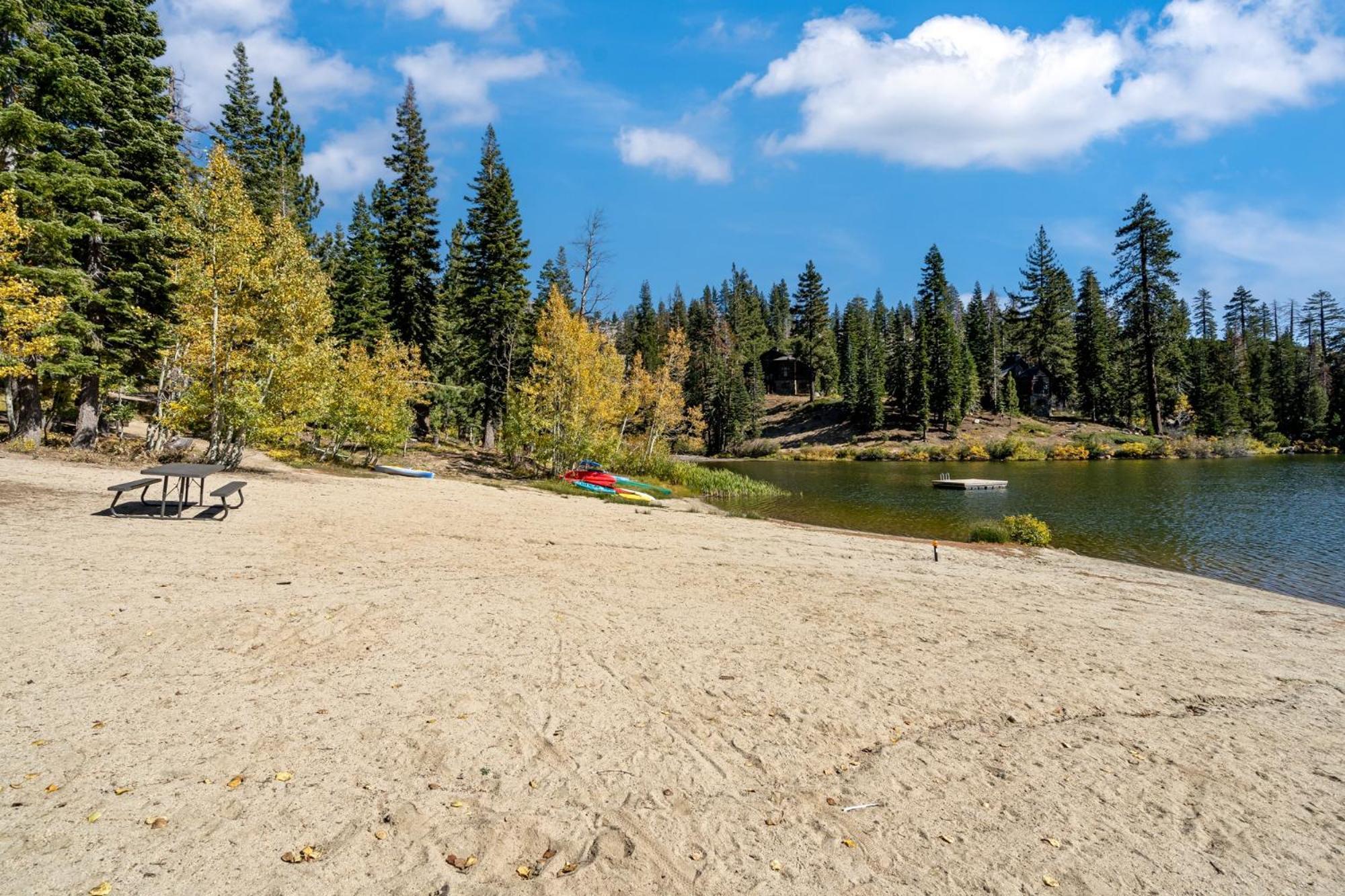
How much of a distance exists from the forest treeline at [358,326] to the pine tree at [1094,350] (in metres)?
0.38

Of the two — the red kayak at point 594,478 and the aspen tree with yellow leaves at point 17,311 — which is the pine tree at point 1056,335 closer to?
the red kayak at point 594,478

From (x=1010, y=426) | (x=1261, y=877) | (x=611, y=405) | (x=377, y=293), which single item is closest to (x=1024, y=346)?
(x=1010, y=426)

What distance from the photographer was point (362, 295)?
4212 centimetres

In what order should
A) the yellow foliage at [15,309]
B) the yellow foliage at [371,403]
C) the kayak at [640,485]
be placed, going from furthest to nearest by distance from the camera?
the kayak at [640,485] < the yellow foliage at [371,403] < the yellow foliage at [15,309]

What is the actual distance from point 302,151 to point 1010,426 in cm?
8148

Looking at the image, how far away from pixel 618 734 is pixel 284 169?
2213 inches

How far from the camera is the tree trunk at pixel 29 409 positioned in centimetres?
2094

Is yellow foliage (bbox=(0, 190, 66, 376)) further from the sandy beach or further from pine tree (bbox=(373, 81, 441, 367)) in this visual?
pine tree (bbox=(373, 81, 441, 367))

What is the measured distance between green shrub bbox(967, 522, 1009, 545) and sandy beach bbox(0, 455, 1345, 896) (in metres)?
9.42

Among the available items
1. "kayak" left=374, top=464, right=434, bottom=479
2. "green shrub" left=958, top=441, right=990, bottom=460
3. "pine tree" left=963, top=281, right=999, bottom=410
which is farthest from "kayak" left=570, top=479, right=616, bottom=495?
"pine tree" left=963, top=281, right=999, bottom=410

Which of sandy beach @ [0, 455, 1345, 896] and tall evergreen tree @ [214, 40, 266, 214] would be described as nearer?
sandy beach @ [0, 455, 1345, 896]

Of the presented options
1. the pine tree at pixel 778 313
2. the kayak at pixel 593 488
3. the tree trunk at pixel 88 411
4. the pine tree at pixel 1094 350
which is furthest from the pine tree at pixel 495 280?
the pine tree at pixel 778 313

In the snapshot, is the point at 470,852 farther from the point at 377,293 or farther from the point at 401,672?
the point at 377,293

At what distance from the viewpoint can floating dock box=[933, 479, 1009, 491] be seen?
39562 mm
